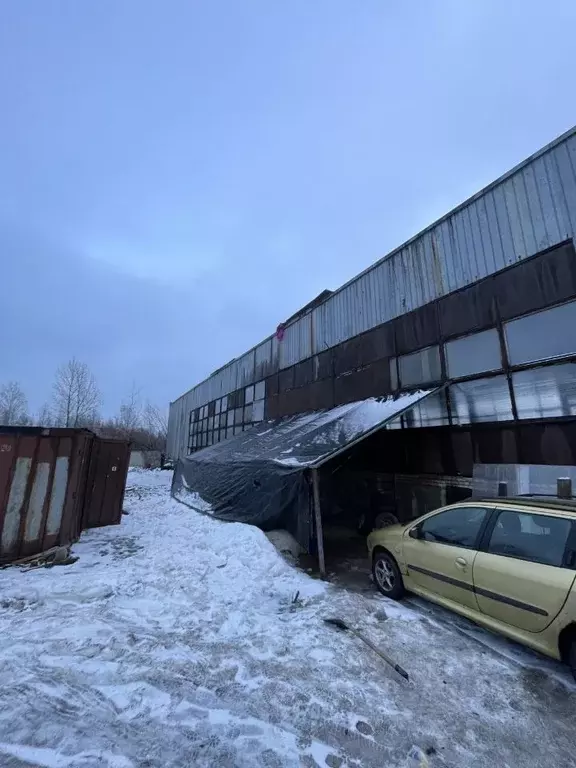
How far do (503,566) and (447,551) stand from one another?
75 centimetres

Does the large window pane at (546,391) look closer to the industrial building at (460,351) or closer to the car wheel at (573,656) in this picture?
the industrial building at (460,351)

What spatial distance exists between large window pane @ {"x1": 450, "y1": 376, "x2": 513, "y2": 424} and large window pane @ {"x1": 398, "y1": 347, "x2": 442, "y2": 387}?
70 centimetres

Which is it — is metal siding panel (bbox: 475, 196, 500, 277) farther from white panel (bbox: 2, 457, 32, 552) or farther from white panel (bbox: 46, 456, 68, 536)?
white panel (bbox: 2, 457, 32, 552)

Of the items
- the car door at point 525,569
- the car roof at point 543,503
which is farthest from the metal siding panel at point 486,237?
the car door at point 525,569

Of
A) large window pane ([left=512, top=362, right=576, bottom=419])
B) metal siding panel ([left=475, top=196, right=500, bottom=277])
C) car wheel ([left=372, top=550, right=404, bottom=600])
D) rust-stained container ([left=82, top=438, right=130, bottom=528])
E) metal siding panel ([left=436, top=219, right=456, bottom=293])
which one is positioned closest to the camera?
car wheel ([left=372, top=550, right=404, bottom=600])

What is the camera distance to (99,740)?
2.62 meters

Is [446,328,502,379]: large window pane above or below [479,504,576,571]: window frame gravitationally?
above

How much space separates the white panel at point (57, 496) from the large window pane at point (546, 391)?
8681 millimetres

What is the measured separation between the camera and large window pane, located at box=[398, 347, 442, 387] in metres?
8.94

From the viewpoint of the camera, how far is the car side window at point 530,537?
3514mm

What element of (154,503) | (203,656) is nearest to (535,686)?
(203,656)

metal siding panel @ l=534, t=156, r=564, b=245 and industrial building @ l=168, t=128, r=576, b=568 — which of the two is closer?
industrial building @ l=168, t=128, r=576, b=568

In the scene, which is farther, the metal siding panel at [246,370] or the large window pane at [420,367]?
the metal siding panel at [246,370]

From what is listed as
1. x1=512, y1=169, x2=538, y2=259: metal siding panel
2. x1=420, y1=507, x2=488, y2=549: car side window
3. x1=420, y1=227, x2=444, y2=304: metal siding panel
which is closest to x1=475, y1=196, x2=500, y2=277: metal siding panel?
x1=512, y1=169, x2=538, y2=259: metal siding panel
